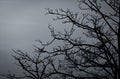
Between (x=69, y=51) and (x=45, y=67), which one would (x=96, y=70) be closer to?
(x=69, y=51)

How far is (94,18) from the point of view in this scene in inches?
382

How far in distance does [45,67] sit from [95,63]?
202cm

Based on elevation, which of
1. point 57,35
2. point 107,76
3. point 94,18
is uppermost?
point 94,18

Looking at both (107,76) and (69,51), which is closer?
(107,76)

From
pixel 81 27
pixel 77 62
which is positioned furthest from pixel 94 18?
pixel 77 62

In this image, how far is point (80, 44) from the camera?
9133 millimetres

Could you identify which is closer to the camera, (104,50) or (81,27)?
(104,50)

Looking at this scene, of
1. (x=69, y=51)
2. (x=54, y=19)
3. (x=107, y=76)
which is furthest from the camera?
(x=54, y=19)

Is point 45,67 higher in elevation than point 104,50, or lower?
lower

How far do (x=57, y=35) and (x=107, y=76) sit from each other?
8.35 ft

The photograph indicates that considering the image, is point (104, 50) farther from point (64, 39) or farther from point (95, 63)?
point (64, 39)

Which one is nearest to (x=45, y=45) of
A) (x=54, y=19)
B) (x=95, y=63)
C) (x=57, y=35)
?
(x=57, y=35)

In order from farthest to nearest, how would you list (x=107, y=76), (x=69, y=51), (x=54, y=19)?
(x=54, y=19), (x=69, y=51), (x=107, y=76)

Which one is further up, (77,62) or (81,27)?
(81,27)
